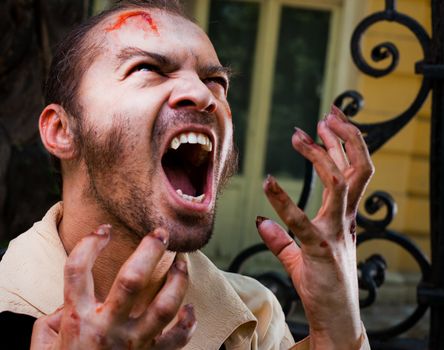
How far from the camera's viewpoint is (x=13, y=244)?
1.88 m

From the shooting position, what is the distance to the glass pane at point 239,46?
22.3 ft

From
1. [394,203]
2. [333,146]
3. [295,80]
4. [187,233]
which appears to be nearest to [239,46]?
[295,80]

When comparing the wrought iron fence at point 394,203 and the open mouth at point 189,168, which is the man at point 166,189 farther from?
the wrought iron fence at point 394,203

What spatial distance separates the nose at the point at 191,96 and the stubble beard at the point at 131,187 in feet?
0.09

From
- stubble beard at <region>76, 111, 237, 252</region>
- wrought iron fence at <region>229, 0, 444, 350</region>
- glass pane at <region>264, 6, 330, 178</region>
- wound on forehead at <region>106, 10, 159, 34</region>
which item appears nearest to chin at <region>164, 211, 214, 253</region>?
stubble beard at <region>76, 111, 237, 252</region>

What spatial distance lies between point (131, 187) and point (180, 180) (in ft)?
0.83

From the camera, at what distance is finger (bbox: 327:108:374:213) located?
1503 mm

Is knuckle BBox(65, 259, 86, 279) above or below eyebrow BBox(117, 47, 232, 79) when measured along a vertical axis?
below

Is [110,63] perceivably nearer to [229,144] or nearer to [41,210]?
[229,144]

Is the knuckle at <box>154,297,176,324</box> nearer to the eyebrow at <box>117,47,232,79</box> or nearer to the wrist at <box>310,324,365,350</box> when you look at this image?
the wrist at <box>310,324,365,350</box>

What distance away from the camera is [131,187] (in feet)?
5.92

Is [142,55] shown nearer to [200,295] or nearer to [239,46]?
[200,295]

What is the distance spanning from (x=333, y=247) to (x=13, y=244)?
85 centimetres

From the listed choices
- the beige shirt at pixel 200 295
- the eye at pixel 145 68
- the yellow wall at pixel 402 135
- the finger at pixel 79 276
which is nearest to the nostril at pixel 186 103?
the eye at pixel 145 68
